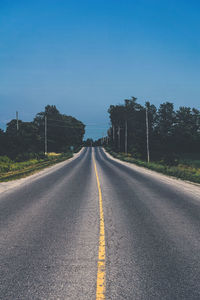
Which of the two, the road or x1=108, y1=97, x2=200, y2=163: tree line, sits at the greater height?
x1=108, y1=97, x2=200, y2=163: tree line

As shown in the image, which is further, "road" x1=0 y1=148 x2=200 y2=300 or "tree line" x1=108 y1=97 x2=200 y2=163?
"tree line" x1=108 y1=97 x2=200 y2=163

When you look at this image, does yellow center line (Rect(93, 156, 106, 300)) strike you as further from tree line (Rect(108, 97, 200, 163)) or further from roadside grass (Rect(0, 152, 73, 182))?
tree line (Rect(108, 97, 200, 163))

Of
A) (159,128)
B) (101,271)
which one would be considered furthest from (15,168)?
(159,128)

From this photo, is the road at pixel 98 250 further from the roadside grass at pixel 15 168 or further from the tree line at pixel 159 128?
the tree line at pixel 159 128

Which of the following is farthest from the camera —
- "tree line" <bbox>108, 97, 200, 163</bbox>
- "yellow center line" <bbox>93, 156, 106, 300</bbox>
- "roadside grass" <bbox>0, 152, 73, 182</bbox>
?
"tree line" <bbox>108, 97, 200, 163</bbox>

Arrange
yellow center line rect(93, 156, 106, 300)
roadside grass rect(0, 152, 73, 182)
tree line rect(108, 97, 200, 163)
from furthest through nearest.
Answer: tree line rect(108, 97, 200, 163)
roadside grass rect(0, 152, 73, 182)
yellow center line rect(93, 156, 106, 300)

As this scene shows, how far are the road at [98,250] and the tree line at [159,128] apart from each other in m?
63.5

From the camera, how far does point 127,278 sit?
404 cm

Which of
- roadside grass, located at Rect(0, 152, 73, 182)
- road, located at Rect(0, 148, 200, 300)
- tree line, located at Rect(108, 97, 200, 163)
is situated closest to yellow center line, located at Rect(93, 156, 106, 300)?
road, located at Rect(0, 148, 200, 300)

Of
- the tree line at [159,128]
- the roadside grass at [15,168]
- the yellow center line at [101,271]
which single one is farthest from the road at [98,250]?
the tree line at [159,128]

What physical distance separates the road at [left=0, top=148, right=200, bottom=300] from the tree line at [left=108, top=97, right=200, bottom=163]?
63.5 meters

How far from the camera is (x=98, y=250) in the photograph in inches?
207

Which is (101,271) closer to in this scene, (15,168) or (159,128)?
(15,168)

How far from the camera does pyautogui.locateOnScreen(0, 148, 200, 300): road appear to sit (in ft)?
12.3
